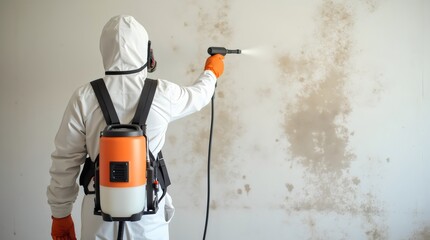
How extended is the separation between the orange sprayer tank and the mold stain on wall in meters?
1.09

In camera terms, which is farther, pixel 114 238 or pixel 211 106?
pixel 211 106

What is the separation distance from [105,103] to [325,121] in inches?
50.7

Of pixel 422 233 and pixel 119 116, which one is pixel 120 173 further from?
pixel 422 233

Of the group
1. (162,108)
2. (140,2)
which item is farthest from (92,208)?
(140,2)

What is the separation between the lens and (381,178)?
1.76 meters

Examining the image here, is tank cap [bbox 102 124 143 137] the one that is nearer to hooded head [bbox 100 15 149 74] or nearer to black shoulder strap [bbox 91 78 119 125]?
black shoulder strap [bbox 91 78 119 125]

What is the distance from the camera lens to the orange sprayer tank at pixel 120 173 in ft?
2.99

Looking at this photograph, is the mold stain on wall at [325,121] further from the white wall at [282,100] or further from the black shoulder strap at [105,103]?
the black shoulder strap at [105,103]

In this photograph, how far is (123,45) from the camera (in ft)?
3.60

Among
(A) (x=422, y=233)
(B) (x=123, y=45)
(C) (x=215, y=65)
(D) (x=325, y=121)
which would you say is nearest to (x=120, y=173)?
(B) (x=123, y=45)

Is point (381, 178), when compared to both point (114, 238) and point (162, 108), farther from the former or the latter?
point (114, 238)

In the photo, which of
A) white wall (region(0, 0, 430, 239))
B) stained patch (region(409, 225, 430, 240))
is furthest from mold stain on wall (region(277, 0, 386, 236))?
stained patch (region(409, 225, 430, 240))

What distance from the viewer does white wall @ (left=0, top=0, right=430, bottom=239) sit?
174 cm

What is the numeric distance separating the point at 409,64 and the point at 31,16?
234 cm
